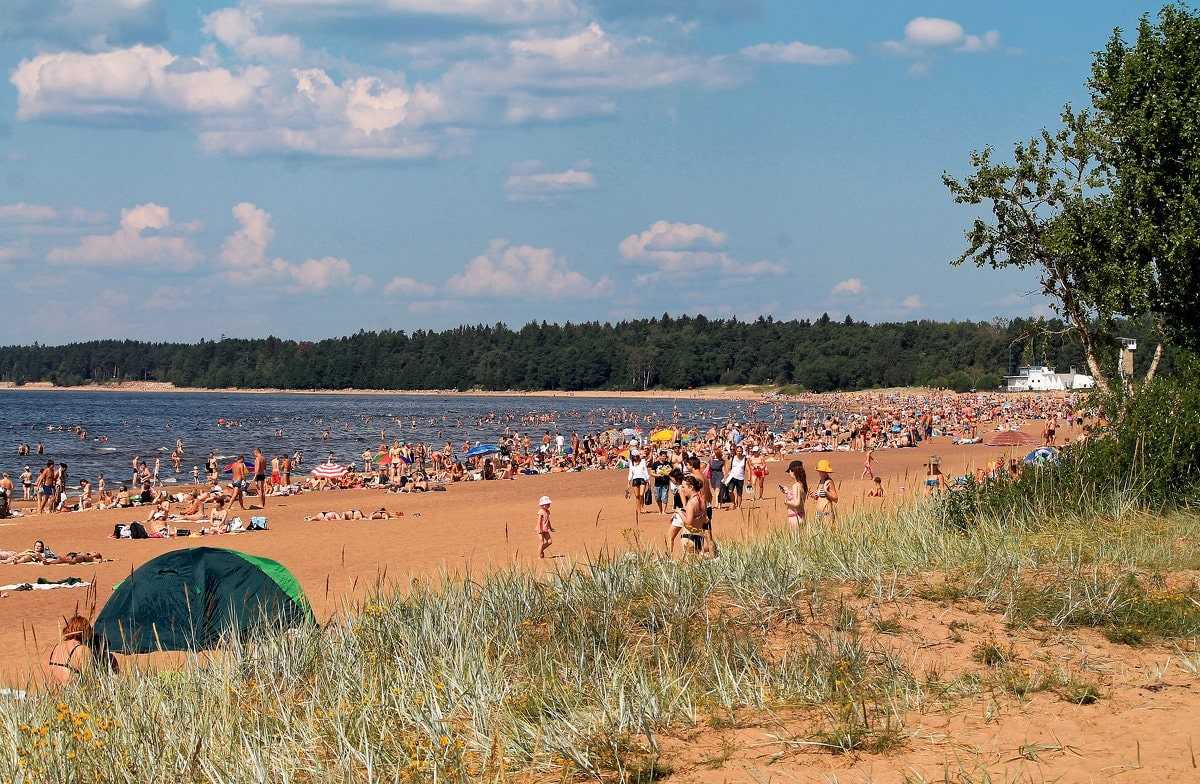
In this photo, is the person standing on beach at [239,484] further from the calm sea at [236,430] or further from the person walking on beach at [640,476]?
the person walking on beach at [640,476]

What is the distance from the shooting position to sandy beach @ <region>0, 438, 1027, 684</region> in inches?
512

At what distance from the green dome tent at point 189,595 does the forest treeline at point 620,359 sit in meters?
87.9

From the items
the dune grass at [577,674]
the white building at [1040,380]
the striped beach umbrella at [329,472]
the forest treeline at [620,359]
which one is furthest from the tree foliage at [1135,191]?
the white building at [1040,380]

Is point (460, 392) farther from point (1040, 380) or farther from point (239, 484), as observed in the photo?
point (239, 484)

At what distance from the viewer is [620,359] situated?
154 meters

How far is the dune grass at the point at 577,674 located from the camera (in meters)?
5.05

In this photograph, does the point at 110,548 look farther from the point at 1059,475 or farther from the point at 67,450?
the point at 67,450

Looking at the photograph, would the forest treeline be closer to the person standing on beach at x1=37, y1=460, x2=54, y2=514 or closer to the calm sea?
the calm sea

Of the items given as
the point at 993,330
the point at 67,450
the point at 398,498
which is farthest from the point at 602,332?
the point at 398,498

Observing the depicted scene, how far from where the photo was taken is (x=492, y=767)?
5020 millimetres

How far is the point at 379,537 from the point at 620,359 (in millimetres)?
134352

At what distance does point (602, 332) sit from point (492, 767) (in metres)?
168

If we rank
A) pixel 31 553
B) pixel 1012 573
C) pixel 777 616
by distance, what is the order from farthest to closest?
pixel 31 553, pixel 1012 573, pixel 777 616

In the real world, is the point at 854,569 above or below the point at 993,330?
below
